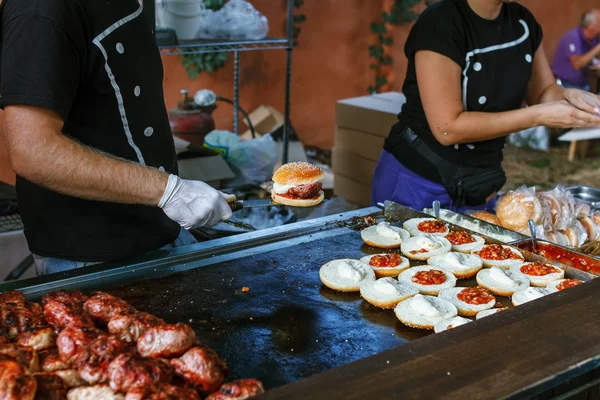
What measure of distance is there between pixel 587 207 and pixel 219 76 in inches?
197

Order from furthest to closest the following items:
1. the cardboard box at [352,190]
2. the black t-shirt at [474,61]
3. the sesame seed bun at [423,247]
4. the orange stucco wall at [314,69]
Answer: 1. the orange stucco wall at [314,69]
2. the cardboard box at [352,190]
3. the black t-shirt at [474,61]
4. the sesame seed bun at [423,247]

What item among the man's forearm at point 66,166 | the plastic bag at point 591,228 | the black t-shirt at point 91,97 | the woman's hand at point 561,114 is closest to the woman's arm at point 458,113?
the woman's hand at point 561,114

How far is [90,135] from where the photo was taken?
2348 millimetres

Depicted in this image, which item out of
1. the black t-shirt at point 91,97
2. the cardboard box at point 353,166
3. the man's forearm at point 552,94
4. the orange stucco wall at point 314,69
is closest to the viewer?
the black t-shirt at point 91,97

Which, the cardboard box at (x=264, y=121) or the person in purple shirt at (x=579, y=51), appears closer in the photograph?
the cardboard box at (x=264, y=121)

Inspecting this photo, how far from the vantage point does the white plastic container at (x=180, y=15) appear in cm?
451

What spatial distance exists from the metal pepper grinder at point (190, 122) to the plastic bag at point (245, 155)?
0.33 feet

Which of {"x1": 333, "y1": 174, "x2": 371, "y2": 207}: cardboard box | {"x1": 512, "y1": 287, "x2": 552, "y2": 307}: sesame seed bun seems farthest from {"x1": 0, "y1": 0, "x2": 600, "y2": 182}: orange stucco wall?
{"x1": 512, "y1": 287, "x2": 552, "y2": 307}: sesame seed bun

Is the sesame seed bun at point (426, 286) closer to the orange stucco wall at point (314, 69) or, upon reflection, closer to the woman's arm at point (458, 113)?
the woman's arm at point (458, 113)

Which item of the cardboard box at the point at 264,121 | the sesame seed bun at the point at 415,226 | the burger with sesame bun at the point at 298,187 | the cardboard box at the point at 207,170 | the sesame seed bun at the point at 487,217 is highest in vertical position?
the burger with sesame bun at the point at 298,187

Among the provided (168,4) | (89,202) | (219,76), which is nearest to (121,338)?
(89,202)

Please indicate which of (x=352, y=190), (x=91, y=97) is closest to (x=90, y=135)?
(x=91, y=97)

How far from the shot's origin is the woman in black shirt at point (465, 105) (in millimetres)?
3182

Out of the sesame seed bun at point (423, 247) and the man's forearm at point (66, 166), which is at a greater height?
the man's forearm at point (66, 166)
